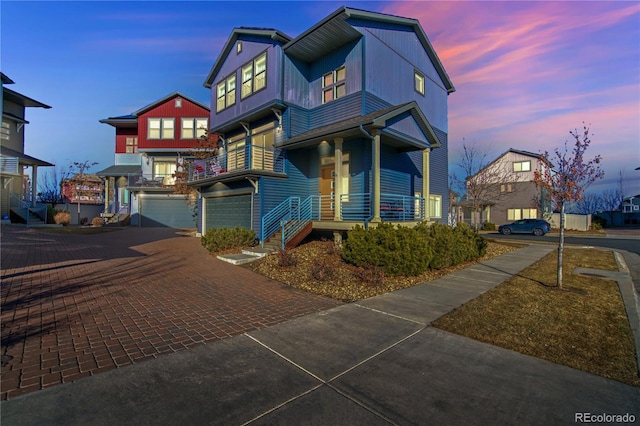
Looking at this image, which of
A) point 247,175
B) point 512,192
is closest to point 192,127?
point 247,175

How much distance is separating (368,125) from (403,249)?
4.80m

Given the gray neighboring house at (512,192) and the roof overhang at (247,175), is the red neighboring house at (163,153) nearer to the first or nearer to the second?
the roof overhang at (247,175)

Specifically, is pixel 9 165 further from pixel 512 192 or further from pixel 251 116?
pixel 512 192

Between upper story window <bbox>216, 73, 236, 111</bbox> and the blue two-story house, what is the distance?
0.14 m

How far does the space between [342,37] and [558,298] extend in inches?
514

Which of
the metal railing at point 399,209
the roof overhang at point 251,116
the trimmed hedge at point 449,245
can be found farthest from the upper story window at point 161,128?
the trimmed hedge at point 449,245

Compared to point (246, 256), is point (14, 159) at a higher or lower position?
higher

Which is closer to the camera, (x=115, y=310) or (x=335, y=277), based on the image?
(x=115, y=310)

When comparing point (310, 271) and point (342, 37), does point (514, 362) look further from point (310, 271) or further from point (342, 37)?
point (342, 37)

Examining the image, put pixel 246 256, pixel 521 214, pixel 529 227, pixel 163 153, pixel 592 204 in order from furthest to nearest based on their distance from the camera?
pixel 592 204
pixel 521 214
pixel 163 153
pixel 529 227
pixel 246 256

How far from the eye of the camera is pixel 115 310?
577 cm

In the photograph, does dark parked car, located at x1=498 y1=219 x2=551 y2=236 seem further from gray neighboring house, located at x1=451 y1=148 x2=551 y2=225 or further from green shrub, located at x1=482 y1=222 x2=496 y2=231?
gray neighboring house, located at x1=451 y1=148 x2=551 y2=225

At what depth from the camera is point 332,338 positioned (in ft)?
15.0

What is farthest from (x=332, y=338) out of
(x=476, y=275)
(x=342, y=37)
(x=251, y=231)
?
(x=342, y=37)
